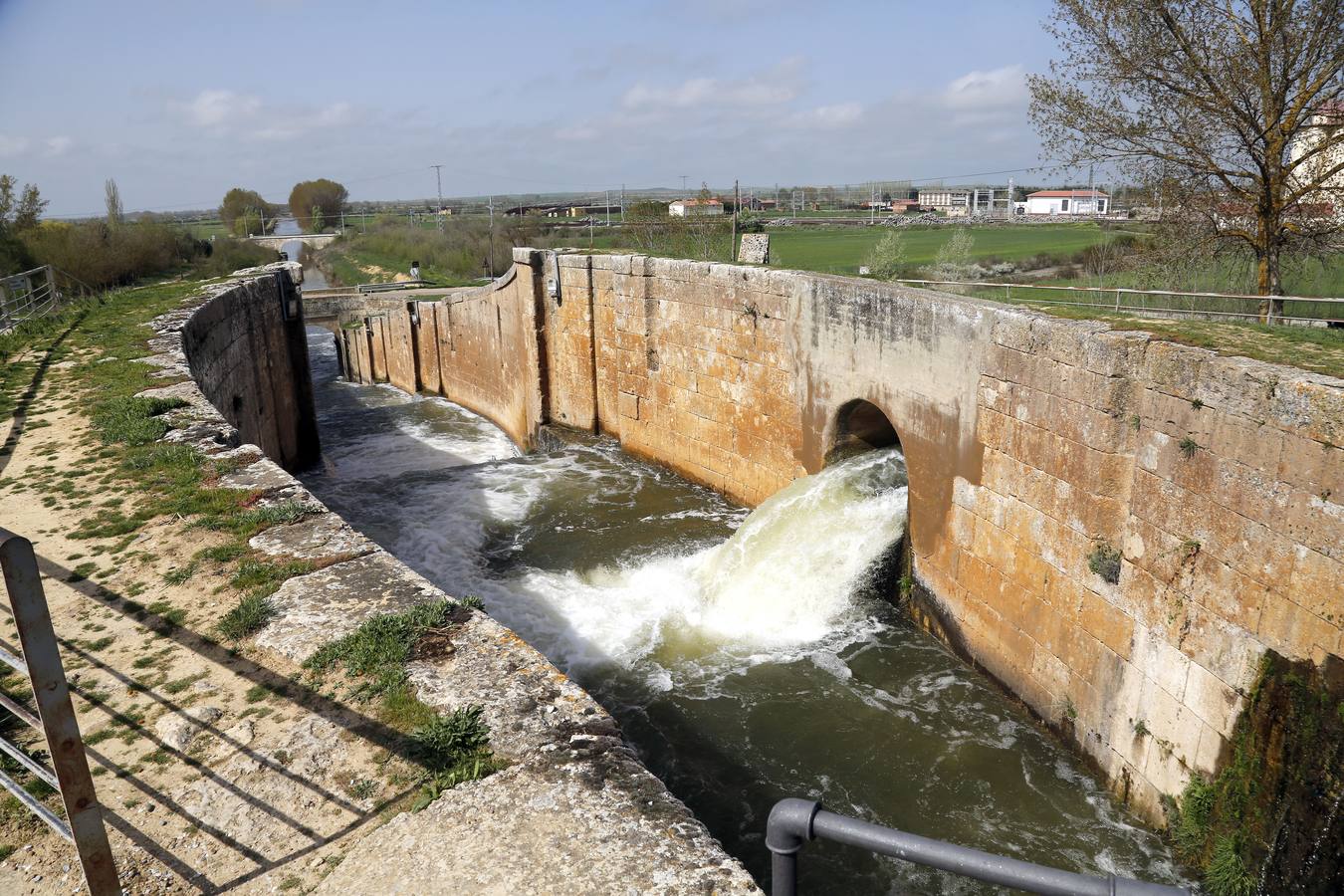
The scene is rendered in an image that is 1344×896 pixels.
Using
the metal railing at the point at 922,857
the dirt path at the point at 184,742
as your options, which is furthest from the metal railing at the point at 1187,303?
the dirt path at the point at 184,742

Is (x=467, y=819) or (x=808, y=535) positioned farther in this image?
(x=808, y=535)

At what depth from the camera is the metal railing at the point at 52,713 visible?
8.06 ft

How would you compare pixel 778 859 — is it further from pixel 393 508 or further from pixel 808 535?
pixel 393 508

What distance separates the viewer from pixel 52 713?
263 centimetres

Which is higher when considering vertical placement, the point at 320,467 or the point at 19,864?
the point at 19,864

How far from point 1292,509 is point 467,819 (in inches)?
201

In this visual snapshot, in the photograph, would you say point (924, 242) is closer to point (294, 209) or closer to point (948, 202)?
point (948, 202)

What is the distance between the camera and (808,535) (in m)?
10.3

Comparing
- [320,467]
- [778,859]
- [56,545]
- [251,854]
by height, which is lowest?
[320,467]

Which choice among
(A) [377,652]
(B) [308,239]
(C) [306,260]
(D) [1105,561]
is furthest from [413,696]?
(B) [308,239]

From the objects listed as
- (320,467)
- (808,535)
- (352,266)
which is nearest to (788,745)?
(808,535)

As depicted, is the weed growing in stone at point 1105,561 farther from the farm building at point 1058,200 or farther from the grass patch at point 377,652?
the farm building at point 1058,200

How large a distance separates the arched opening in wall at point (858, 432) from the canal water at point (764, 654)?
7.1 inches

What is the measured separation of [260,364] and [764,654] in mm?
12702
